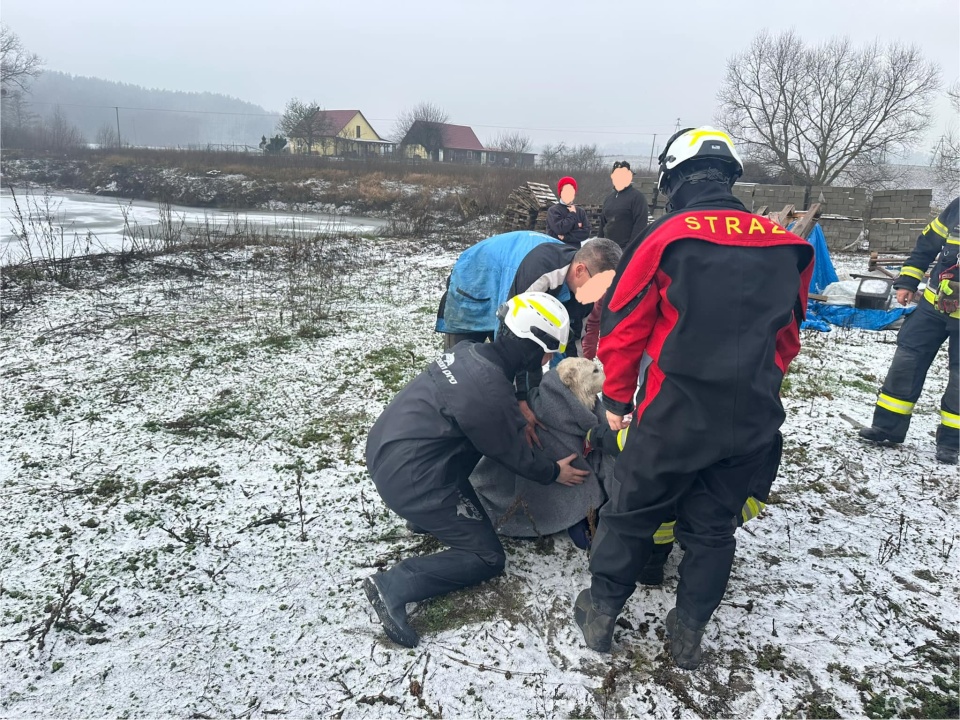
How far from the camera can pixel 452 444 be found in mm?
2328

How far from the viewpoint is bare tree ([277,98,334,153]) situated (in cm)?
3878

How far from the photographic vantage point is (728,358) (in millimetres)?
1711

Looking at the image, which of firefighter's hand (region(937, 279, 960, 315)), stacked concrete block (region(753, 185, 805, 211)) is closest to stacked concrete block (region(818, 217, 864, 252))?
stacked concrete block (region(753, 185, 805, 211))

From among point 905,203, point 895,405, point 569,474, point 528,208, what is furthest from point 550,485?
point 905,203

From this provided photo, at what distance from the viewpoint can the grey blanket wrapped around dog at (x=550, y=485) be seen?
2566 mm

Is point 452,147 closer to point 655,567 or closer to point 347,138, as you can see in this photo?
point 347,138

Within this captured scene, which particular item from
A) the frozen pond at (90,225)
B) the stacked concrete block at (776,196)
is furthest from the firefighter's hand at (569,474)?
the stacked concrete block at (776,196)

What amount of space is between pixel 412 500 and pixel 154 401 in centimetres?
309

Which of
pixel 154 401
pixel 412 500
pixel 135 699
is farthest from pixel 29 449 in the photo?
pixel 412 500

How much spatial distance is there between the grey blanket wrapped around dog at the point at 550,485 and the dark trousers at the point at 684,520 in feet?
1.63

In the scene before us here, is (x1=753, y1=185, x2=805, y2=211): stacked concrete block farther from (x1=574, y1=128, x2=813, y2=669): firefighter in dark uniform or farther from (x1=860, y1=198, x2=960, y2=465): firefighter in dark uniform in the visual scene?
(x1=574, y1=128, x2=813, y2=669): firefighter in dark uniform

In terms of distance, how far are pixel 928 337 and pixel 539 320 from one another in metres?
3.07

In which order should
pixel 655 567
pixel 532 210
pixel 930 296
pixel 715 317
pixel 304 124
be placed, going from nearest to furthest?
1. pixel 715 317
2. pixel 655 567
3. pixel 930 296
4. pixel 532 210
5. pixel 304 124

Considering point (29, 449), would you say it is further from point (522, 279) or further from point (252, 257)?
point (252, 257)
